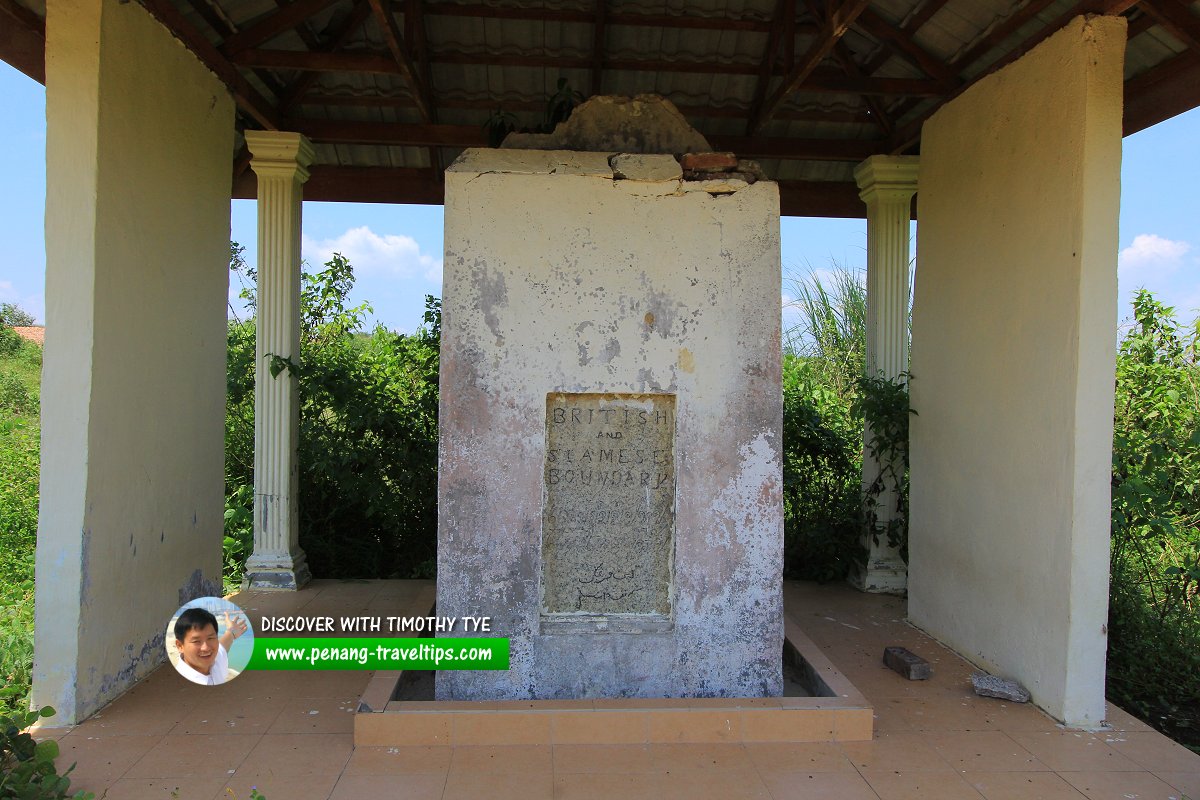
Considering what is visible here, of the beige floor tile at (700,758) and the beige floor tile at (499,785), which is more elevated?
the beige floor tile at (700,758)

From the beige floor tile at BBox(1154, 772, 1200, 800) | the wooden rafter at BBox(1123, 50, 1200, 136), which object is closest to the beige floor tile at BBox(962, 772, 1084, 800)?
the beige floor tile at BBox(1154, 772, 1200, 800)

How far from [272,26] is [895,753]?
549cm

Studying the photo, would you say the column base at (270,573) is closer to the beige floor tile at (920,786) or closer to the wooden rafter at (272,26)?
the wooden rafter at (272,26)

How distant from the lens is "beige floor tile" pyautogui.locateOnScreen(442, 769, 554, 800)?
321cm

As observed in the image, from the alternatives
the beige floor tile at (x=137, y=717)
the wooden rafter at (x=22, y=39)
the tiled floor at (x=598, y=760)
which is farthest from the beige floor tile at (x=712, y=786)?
the wooden rafter at (x=22, y=39)

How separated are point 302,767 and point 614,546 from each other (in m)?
1.72

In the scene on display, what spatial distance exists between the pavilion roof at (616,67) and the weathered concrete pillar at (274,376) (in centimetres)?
36

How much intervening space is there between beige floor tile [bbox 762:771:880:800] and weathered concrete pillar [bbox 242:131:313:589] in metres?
4.36

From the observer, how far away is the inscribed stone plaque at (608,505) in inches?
161

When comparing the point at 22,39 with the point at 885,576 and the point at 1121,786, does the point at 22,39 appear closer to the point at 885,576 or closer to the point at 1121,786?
the point at 1121,786

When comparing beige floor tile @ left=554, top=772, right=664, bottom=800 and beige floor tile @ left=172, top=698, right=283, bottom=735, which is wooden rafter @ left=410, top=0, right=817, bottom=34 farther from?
beige floor tile @ left=554, top=772, right=664, bottom=800

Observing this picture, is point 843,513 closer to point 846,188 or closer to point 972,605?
point 972,605

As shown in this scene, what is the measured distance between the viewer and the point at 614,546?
414 centimetres

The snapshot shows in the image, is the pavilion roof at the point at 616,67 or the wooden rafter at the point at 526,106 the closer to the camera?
the pavilion roof at the point at 616,67
